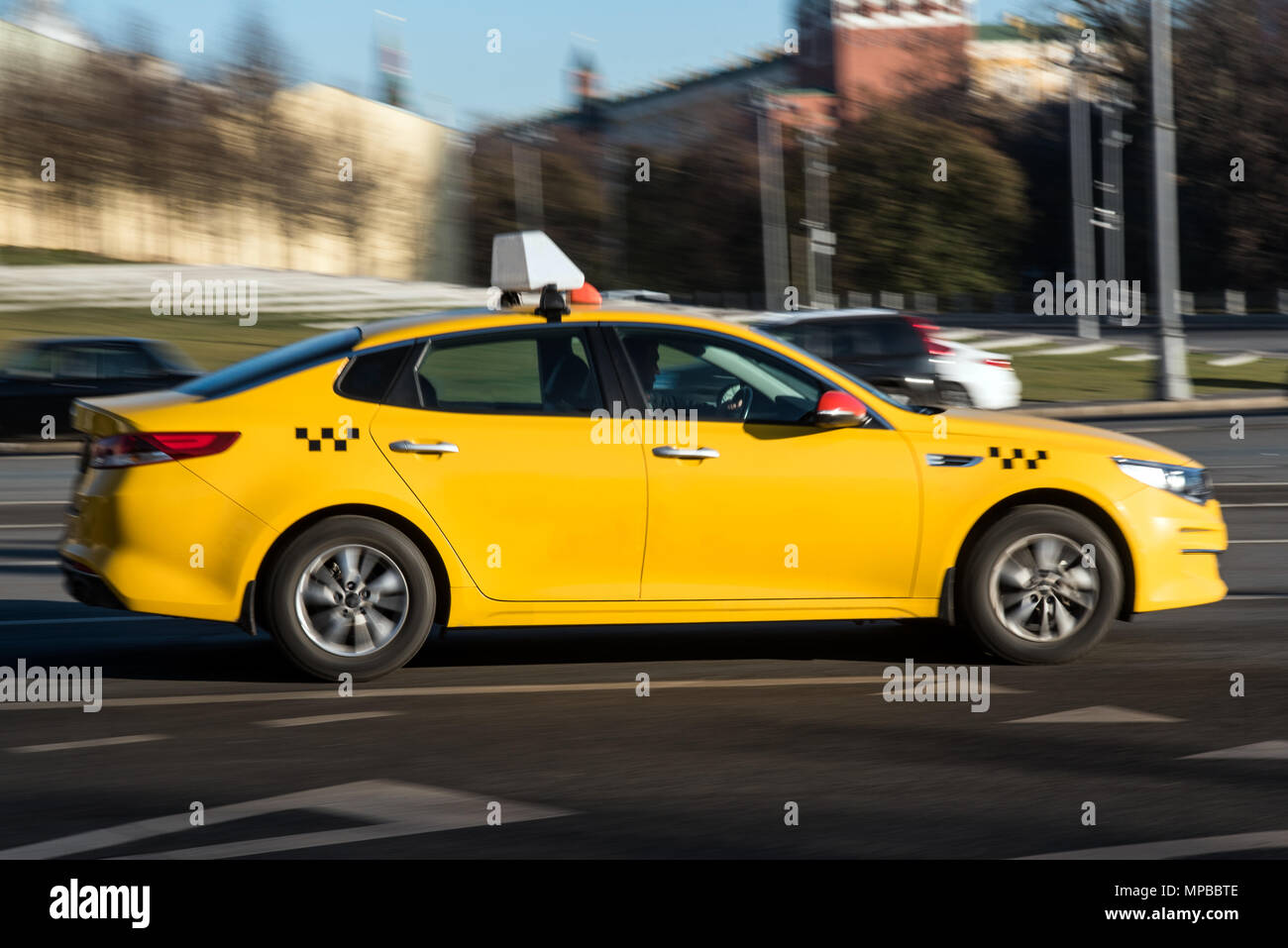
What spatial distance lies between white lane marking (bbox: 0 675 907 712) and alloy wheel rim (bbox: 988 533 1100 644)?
0.64 meters

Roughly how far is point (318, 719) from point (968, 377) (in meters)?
17.4

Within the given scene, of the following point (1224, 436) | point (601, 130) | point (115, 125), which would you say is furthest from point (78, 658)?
point (601, 130)

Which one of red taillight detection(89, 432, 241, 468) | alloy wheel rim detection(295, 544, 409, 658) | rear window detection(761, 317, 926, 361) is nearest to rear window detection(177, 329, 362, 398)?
red taillight detection(89, 432, 241, 468)

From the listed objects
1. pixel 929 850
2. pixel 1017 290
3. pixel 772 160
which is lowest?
pixel 929 850

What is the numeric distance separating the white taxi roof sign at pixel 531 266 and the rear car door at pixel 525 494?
2.76 feet

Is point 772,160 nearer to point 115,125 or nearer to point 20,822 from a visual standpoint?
point 115,125

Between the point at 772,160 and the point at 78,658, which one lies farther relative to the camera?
the point at 772,160

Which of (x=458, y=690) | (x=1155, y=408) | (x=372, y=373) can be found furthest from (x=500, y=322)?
(x=1155, y=408)

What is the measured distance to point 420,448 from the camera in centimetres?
707

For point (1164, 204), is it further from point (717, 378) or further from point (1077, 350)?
point (717, 378)

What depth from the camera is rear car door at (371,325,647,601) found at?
278 inches

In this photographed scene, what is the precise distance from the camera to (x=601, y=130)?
102 meters

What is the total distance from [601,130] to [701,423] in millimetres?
96955

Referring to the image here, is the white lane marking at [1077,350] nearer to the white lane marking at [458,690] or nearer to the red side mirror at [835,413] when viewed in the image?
the red side mirror at [835,413]
